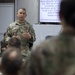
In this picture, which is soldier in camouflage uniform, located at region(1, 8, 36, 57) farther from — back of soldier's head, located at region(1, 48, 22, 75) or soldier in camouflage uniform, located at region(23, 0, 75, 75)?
soldier in camouflage uniform, located at region(23, 0, 75, 75)

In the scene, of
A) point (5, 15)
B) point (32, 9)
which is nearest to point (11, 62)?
point (32, 9)

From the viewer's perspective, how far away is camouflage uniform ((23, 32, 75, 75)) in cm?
130

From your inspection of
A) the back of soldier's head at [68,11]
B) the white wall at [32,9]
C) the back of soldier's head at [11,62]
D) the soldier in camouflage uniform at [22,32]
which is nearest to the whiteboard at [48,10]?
the white wall at [32,9]

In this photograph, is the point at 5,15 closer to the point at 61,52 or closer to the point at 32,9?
the point at 32,9

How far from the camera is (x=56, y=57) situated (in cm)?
131

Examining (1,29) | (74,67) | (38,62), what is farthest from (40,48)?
(1,29)

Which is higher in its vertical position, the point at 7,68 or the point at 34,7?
the point at 34,7

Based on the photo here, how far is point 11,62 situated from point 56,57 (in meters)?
0.32

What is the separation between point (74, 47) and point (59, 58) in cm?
8

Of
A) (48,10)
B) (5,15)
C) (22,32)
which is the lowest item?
(22,32)

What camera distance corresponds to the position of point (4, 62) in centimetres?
154

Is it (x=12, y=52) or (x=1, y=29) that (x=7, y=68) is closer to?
(x=12, y=52)

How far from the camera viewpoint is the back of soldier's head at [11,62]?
60.2 inches

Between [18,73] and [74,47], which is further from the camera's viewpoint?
[18,73]
